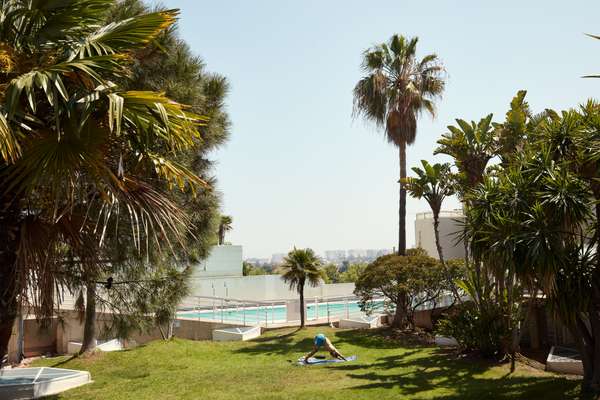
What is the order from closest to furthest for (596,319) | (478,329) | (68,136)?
(68,136), (596,319), (478,329)

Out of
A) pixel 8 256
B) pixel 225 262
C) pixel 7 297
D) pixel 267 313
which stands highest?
pixel 8 256

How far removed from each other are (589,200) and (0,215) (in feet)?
30.4

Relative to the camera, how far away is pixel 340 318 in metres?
24.7

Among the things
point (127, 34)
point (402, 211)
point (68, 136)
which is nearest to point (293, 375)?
point (68, 136)

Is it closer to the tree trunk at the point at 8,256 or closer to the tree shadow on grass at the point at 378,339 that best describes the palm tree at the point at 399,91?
the tree shadow on grass at the point at 378,339

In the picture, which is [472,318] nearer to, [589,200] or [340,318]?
[589,200]

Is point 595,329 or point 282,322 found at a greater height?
point 595,329

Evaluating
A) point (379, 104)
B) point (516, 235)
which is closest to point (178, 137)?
point (516, 235)

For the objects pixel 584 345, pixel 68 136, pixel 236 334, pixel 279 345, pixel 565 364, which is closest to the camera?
pixel 68 136

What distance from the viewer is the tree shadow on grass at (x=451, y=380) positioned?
988cm

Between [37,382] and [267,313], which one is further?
[267,313]

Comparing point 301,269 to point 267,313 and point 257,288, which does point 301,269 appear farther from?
point 257,288

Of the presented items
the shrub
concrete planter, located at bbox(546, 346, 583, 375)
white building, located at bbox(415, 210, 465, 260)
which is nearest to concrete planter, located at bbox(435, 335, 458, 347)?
the shrub

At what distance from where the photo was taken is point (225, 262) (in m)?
37.3
